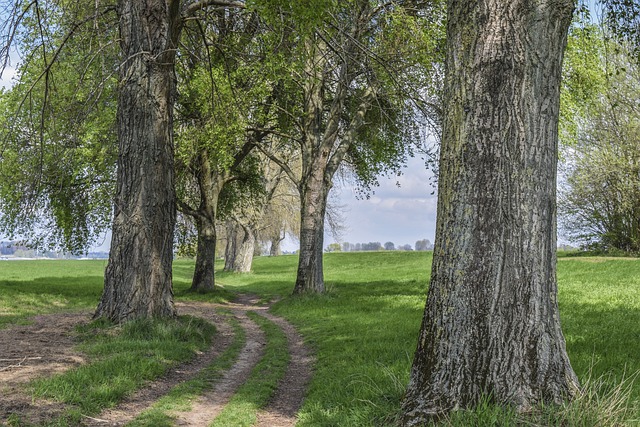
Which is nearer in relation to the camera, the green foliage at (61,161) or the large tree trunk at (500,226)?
the large tree trunk at (500,226)

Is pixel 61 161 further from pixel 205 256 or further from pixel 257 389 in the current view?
pixel 257 389

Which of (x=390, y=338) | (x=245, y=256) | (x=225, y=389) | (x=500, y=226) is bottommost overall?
(x=225, y=389)

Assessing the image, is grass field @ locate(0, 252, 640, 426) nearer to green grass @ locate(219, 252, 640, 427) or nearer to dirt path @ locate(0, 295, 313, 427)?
green grass @ locate(219, 252, 640, 427)

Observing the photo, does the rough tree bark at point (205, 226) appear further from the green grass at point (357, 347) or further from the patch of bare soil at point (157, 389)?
the patch of bare soil at point (157, 389)

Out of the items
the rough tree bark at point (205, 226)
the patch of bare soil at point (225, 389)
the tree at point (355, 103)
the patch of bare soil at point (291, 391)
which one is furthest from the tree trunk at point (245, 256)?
the patch of bare soil at point (291, 391)

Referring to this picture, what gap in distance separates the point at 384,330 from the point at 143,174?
5.91 metres

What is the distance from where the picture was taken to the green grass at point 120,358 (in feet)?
22.4

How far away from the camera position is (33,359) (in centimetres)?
845

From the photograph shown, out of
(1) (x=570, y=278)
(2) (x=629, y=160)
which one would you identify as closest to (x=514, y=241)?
(1) (x=570, y=278)

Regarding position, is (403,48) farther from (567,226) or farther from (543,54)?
(567,226)

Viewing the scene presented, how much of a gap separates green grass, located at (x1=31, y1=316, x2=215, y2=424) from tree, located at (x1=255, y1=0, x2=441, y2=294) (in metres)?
7.09

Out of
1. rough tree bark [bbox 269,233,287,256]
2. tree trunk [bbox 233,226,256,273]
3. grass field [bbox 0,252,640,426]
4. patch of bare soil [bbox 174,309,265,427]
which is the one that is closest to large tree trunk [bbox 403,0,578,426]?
grass field [bbox 0,252,640,426]

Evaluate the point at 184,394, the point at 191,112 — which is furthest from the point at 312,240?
the point at 184,394

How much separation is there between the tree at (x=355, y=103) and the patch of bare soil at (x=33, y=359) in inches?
324
